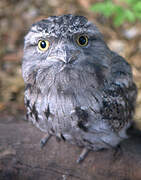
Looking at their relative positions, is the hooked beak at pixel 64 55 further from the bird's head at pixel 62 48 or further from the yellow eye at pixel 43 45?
the yellow eye at pixel 43 45

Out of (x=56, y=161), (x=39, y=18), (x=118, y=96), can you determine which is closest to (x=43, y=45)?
(x=118, y=96)

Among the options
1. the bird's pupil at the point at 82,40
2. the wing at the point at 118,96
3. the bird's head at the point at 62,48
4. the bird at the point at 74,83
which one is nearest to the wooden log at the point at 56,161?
the bird at the point at 74,83

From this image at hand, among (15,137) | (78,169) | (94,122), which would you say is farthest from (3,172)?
(94,122)

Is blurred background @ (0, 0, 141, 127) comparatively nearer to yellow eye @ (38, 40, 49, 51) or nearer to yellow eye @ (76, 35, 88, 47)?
yellow eye @ (38, 40, 49, 51)

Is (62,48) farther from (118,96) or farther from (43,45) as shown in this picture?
(118,96)

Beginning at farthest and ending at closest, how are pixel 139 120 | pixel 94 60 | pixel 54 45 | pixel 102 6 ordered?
1. pixel 102 6
2. pixel 139 120
3. pixel 94 60
4. pixel 54 45

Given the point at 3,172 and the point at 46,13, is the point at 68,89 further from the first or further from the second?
the point at 46,13

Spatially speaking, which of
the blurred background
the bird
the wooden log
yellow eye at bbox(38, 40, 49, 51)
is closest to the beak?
the bird
